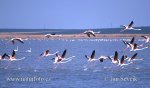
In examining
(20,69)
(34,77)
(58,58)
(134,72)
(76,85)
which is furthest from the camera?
(20,69)

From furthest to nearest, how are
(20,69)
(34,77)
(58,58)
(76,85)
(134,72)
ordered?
(20,69) → (134,72) → (34,77) → (76,85) → (58,58)

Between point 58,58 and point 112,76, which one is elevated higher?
point 58,58

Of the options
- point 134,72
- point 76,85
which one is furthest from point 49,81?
point 134,72

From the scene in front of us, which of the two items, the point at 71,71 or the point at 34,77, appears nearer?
the point at 34,77

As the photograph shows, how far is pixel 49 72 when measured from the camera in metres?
56.0

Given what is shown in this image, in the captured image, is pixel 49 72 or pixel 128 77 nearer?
pixel 128 77

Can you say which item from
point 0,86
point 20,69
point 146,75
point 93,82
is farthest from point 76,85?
point 20,69

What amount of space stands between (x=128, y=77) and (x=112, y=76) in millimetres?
1472

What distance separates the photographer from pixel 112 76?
52375 millimetres

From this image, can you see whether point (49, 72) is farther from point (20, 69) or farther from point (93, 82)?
point (93, 82)

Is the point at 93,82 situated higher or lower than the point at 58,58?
lower

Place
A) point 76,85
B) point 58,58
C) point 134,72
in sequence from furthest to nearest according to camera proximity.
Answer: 1. point 134,72
2. point 76,85
3. point 58,58

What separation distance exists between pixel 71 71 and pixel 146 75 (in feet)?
27.0

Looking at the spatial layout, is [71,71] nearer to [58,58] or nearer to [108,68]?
[108,68]
